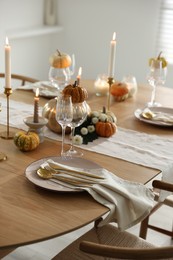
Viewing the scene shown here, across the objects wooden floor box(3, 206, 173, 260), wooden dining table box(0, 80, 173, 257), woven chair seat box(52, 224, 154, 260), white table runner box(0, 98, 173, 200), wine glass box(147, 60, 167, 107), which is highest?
wine glass box(147, 60, 167, 107)

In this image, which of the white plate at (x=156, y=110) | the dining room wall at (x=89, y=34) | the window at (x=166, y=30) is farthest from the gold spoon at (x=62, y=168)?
the window at (x=166, y=30)

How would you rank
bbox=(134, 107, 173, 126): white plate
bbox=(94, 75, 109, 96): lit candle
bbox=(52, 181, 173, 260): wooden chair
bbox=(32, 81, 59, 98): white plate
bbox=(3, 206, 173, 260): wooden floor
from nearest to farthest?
bbox=(52, 181, 173, 260): wooden chair < bbox=(134, 107, 173, 126): white plate < bbox=(3, 206, 173, 260): wooden floor < bbox=(32, 81, 59, 98): white plate < bbox=(94, 75, 109, 96): lit candle

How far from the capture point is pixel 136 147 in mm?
1910

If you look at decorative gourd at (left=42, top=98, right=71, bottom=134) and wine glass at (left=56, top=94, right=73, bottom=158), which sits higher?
wine glass at (left=56, top=94, right=73, bottom=158)

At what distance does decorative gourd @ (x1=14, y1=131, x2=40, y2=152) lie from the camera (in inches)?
69.6

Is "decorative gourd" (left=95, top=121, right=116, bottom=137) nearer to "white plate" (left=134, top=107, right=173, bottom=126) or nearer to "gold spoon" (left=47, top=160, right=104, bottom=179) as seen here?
"white plate" (left=134, top=107, right=173, bottom=126)

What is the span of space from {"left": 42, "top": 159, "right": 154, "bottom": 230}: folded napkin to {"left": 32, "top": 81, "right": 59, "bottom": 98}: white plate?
1032 mm

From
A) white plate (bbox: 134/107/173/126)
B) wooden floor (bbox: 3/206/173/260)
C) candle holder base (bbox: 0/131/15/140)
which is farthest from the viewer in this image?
wooden floor (bbox: 3/206/173/260)

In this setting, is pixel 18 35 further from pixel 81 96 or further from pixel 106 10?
pixel 81 96

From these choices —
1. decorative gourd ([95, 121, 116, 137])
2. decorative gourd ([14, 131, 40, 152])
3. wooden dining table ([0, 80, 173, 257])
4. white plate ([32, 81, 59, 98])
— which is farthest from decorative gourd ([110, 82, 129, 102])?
decorative gourd ([14, 131, 40, 152])

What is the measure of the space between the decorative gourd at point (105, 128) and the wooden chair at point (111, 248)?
0.35 meters

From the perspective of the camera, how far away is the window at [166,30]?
3900 mm

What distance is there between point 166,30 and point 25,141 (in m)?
2.55

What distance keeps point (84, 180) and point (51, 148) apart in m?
0.36
